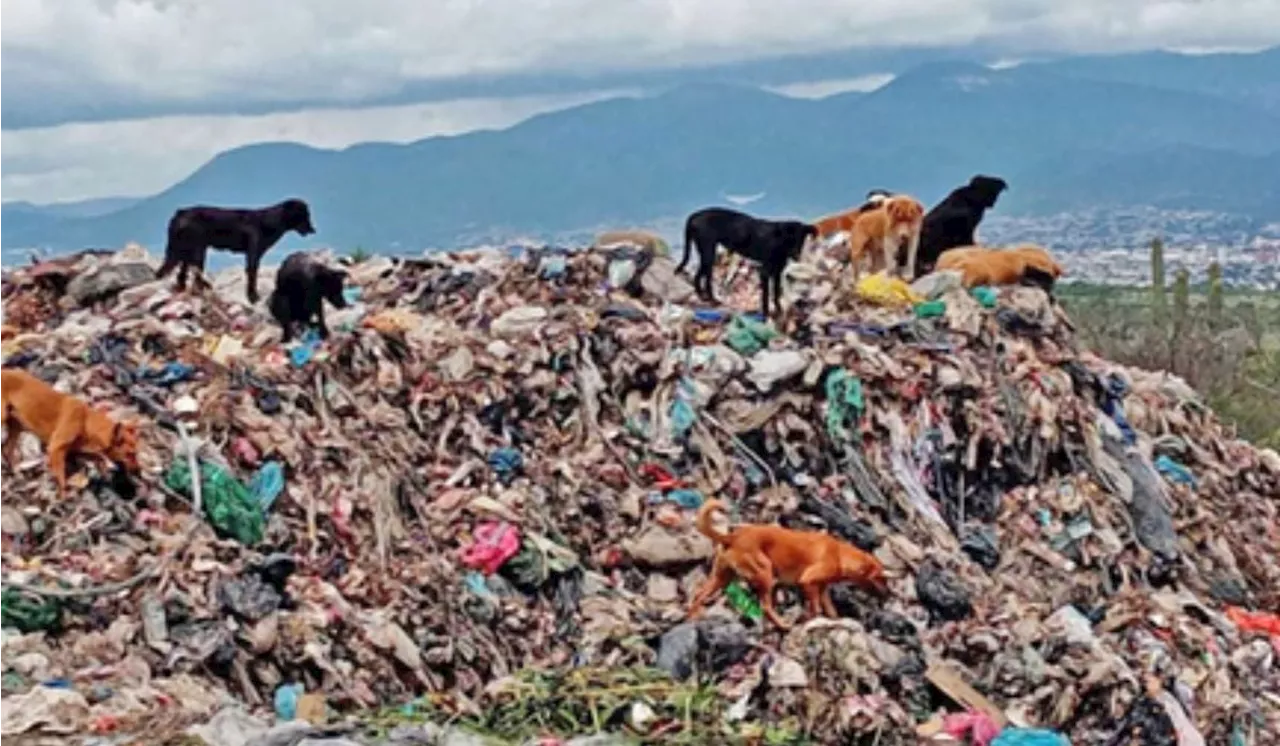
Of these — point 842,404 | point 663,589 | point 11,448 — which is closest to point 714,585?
point 663,589

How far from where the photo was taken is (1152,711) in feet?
24.9

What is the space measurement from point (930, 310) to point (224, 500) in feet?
14.1

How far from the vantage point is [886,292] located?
1049cm

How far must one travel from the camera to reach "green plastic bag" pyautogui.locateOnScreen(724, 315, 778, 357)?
9.63 metres

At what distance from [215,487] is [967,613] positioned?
11.3 feet

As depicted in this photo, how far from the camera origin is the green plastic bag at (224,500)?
775cm

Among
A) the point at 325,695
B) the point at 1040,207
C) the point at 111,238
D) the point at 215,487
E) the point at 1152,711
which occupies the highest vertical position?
the point at 215,487

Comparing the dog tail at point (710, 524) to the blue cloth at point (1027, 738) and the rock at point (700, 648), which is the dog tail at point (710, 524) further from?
the blue cloth at point (1027, 738)

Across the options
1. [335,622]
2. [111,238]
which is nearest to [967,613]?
[335,622]

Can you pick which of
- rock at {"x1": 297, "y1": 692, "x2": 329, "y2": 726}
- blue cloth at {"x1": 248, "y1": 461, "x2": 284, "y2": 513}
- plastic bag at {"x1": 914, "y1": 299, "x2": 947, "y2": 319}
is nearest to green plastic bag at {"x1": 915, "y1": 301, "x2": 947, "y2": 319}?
plastic bag at {"x1": 914, "y1": 299, "x2": 947, "y2": 319}

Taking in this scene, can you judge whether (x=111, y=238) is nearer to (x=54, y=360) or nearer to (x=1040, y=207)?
(x=54, y=360)

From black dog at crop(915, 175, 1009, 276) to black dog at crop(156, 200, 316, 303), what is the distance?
3.83m

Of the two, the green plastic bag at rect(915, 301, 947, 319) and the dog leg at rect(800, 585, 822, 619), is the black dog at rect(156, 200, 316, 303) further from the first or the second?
the dog leg at rect(800, 585, 822, 619)

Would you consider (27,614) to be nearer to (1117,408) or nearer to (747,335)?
(747,335)
